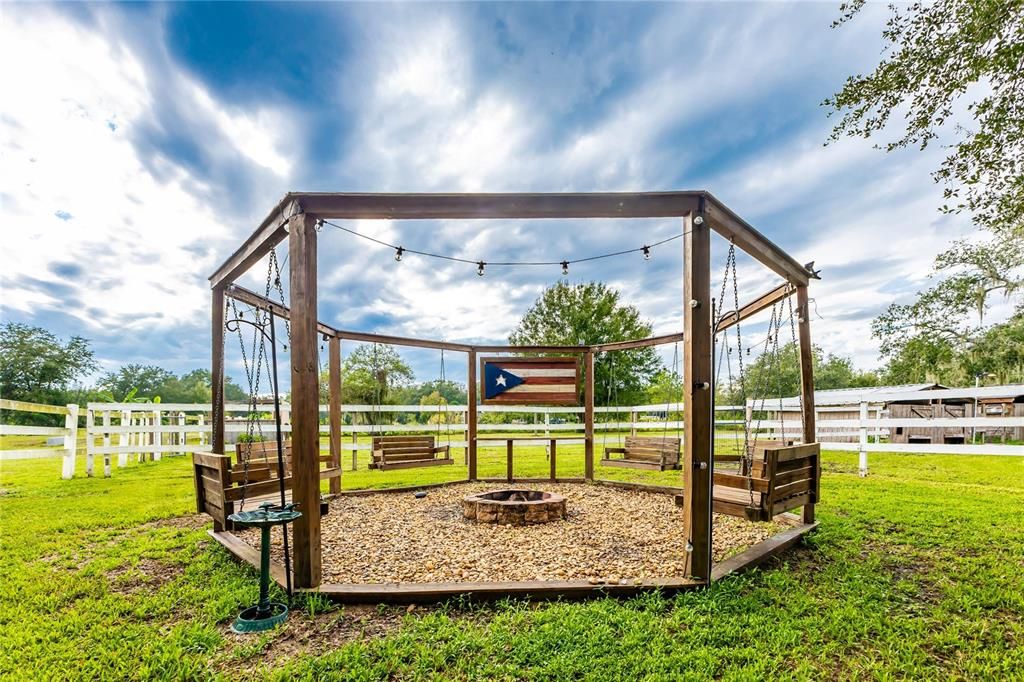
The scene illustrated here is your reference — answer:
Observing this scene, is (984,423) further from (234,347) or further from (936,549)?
(234,347)

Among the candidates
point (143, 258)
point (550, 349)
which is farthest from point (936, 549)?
point (143, 258)

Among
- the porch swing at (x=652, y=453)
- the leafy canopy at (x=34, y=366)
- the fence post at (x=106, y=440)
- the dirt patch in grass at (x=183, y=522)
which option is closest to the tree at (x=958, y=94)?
the porch swing at (x=652, y=453)

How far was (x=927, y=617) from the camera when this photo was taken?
2785 mm

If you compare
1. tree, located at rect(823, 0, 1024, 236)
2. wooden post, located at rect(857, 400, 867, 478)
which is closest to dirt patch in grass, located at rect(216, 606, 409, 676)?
wooden post, located at rect(857, 400, 867, 478)

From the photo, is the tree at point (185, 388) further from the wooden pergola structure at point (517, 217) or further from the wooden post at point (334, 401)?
the wooden pergola structure at point (517, 217)

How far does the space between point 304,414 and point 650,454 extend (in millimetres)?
5356

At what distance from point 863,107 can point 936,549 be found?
6.01 meters

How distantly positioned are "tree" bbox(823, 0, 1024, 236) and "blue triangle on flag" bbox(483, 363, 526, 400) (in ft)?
Answer: 20.3

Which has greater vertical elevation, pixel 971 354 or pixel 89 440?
pixel 971 354

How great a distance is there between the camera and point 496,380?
7.00m

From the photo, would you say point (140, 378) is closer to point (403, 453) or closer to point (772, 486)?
point (403, 453)

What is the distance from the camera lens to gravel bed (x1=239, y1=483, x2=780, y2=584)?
346 cm

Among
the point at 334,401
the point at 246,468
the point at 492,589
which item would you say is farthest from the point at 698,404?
the point at 334,401

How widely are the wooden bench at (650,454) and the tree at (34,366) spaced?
21.3 metres
